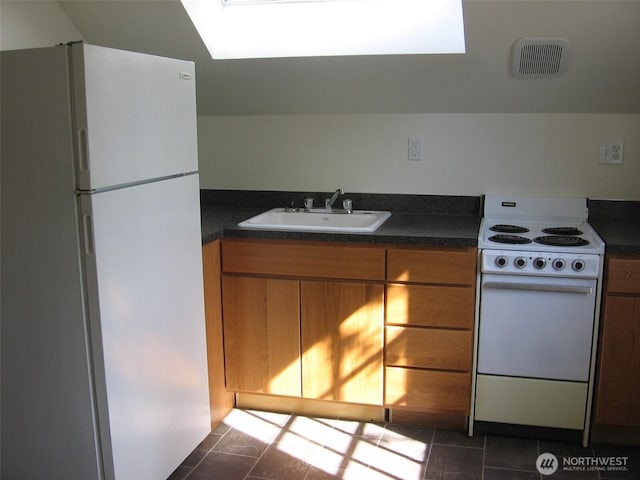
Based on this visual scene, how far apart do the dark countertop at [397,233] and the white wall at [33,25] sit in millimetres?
1011

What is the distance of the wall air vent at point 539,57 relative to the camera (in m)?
2.64

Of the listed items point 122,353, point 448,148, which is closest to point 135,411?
point 122,353

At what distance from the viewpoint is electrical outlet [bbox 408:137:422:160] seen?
320 centimetres

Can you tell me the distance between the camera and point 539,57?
107 inches

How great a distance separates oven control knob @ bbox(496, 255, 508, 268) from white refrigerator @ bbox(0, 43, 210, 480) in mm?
1235

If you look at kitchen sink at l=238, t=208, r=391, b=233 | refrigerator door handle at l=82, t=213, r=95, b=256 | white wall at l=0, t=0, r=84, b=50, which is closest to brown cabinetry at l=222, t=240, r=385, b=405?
kitchen sink at l=238, t=208, r=391, b=233

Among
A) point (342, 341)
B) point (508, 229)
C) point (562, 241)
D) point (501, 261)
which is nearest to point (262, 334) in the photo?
point (342, 341)

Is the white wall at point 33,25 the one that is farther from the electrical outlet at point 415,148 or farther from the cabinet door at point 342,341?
the electrical outlet at point 415,148

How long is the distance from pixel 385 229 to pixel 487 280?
0.48 meters

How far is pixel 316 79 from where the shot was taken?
10.0ft

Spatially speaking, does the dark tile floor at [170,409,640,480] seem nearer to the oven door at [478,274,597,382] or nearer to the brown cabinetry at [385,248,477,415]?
the brown cabinetry at [385,248,477,415]

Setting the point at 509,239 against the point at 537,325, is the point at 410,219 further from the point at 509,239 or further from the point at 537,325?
the point at 537,325

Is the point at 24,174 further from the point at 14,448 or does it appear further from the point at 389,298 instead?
the point at 389,298

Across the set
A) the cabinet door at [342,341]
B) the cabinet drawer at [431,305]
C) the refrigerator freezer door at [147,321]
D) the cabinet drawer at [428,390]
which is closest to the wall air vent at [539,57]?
the cabinet drawer at [431,305]
